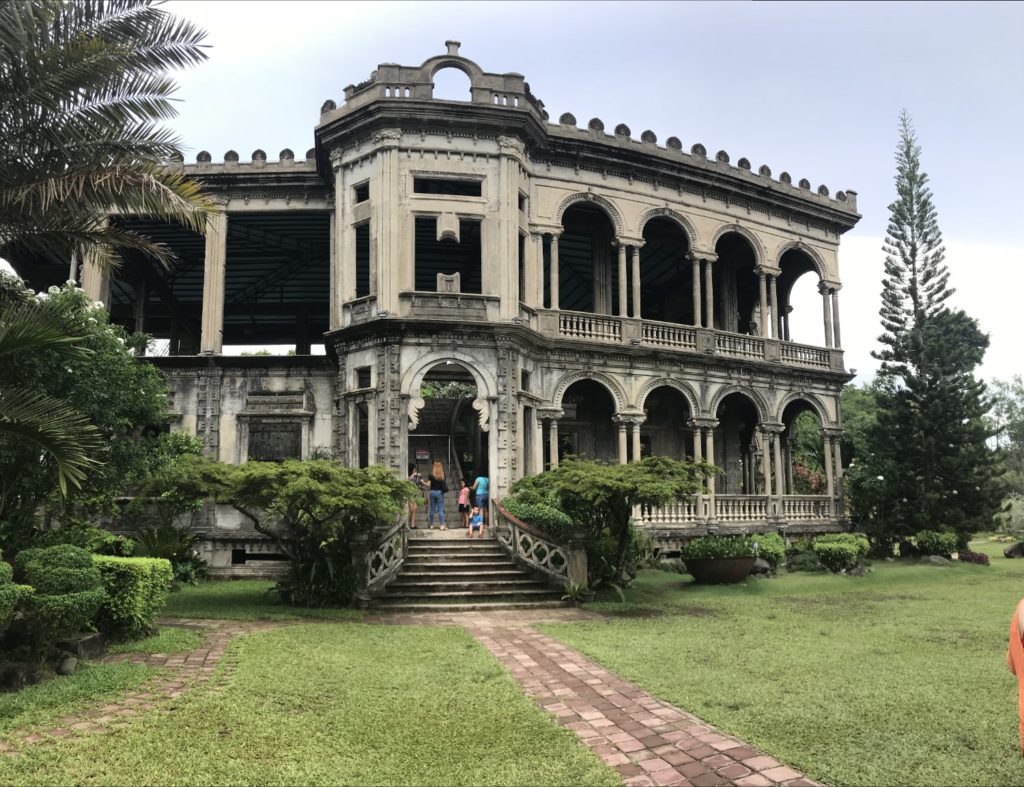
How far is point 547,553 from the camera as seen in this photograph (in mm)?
14633

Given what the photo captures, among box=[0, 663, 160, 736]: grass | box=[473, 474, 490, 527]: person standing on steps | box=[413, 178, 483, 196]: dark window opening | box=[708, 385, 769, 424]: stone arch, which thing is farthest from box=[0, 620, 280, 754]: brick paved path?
box=[708, 385, 769, 424]: stone arch

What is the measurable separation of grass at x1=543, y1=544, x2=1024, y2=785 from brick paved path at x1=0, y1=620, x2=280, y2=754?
14.1 ft

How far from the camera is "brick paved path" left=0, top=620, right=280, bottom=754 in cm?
605

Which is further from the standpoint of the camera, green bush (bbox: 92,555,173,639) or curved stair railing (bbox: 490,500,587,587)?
curved stair railing (bbox: 490,500,587,587)

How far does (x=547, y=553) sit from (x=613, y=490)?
72.7 inches

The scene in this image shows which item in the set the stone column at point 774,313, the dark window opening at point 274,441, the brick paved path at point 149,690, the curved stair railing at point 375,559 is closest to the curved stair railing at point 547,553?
the curved stair railing at point 375,559

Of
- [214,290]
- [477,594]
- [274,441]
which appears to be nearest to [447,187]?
[214,290]

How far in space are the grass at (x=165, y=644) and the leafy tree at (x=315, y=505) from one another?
2.59 metres

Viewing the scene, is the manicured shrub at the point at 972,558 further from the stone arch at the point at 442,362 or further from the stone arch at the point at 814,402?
the stone arch at the point at 442,362

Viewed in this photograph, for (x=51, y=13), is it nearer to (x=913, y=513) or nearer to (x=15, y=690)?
(x=15, y=690)

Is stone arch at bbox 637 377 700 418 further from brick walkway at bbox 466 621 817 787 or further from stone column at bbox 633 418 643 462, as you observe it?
brick walkway at bbox 466 621 817 787

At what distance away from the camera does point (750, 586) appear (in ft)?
53.7

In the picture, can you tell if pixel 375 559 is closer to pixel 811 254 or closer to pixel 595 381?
pixel 595 381

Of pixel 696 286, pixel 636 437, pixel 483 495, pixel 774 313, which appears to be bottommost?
pixel 483 495
